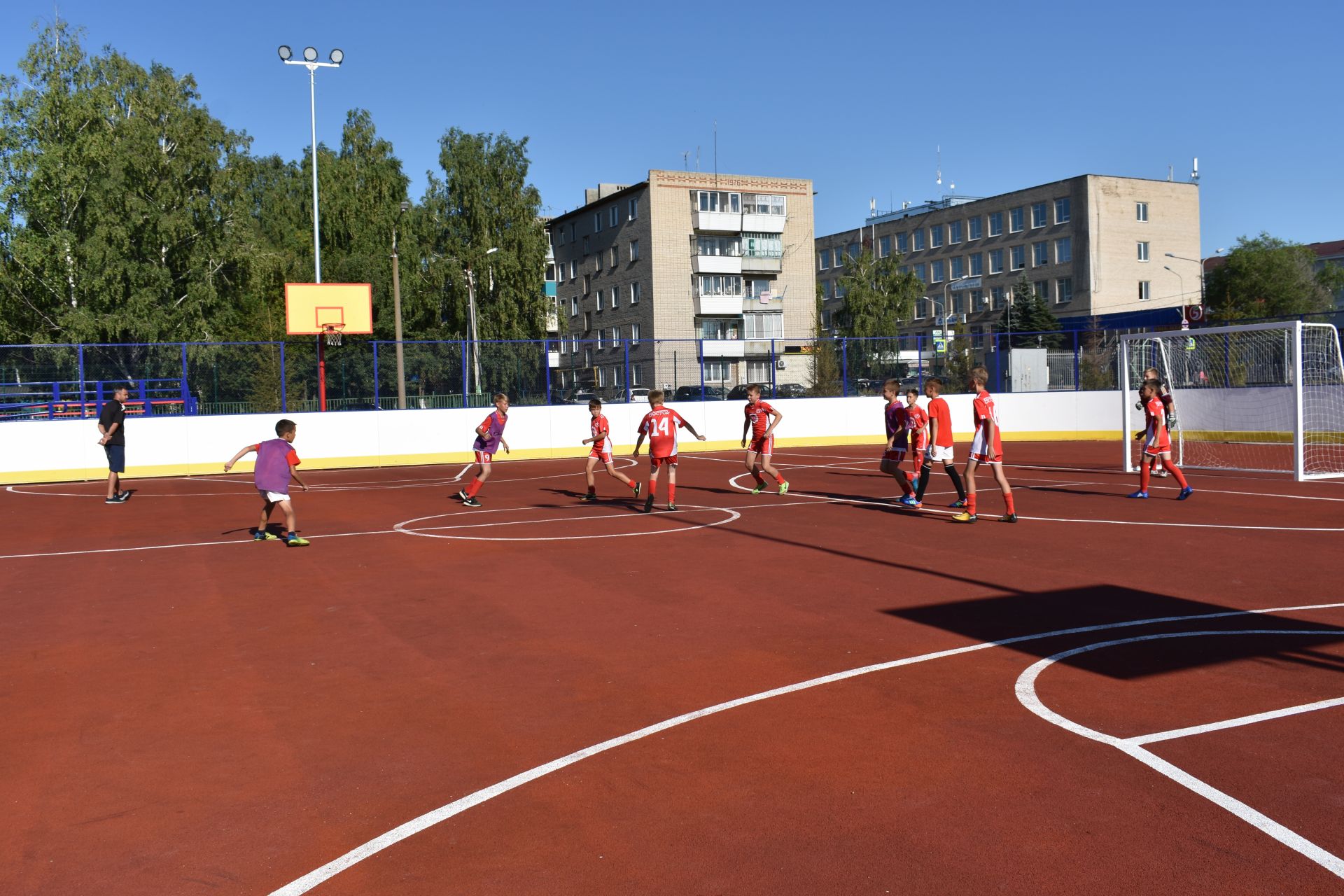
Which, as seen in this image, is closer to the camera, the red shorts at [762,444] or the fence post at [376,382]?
the red shorts at [762,444]

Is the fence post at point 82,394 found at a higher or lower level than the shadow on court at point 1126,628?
higher

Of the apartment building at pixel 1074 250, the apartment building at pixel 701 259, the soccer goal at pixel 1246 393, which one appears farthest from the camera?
the apartment building at pixel 1074 250

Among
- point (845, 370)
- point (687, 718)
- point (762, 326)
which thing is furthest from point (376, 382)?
point (762, 326)

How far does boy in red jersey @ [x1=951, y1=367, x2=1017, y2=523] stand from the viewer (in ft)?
48.5

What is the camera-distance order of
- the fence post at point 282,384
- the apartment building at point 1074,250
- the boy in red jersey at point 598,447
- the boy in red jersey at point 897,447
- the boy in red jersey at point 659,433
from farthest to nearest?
the apartment building at point 1074,250, the fence post at point 282,384, the boy in red jersey at point 598,447, the boy in red jersey at point 897,447, the boy in red jersey at point 659,433

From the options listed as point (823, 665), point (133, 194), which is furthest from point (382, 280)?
point (823, 665)

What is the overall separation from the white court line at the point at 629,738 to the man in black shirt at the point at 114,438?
16946mm

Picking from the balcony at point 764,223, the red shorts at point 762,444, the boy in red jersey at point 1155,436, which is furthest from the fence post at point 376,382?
the balcony at point 764,223

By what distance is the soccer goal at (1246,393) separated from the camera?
24453 millimetres

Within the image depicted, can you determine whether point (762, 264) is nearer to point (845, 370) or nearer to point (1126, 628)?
point (845, 370)

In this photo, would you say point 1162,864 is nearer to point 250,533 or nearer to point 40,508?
point 250,533

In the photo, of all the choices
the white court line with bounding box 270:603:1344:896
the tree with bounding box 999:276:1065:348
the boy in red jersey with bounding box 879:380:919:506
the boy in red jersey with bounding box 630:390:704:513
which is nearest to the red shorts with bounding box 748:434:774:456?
the boy in red jersey with bounding box 879:380:919:506

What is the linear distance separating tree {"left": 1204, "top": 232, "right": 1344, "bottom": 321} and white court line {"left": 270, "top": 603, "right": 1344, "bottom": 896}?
7554 cm

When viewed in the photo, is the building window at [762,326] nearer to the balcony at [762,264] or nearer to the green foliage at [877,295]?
the balcony at [762,264]
